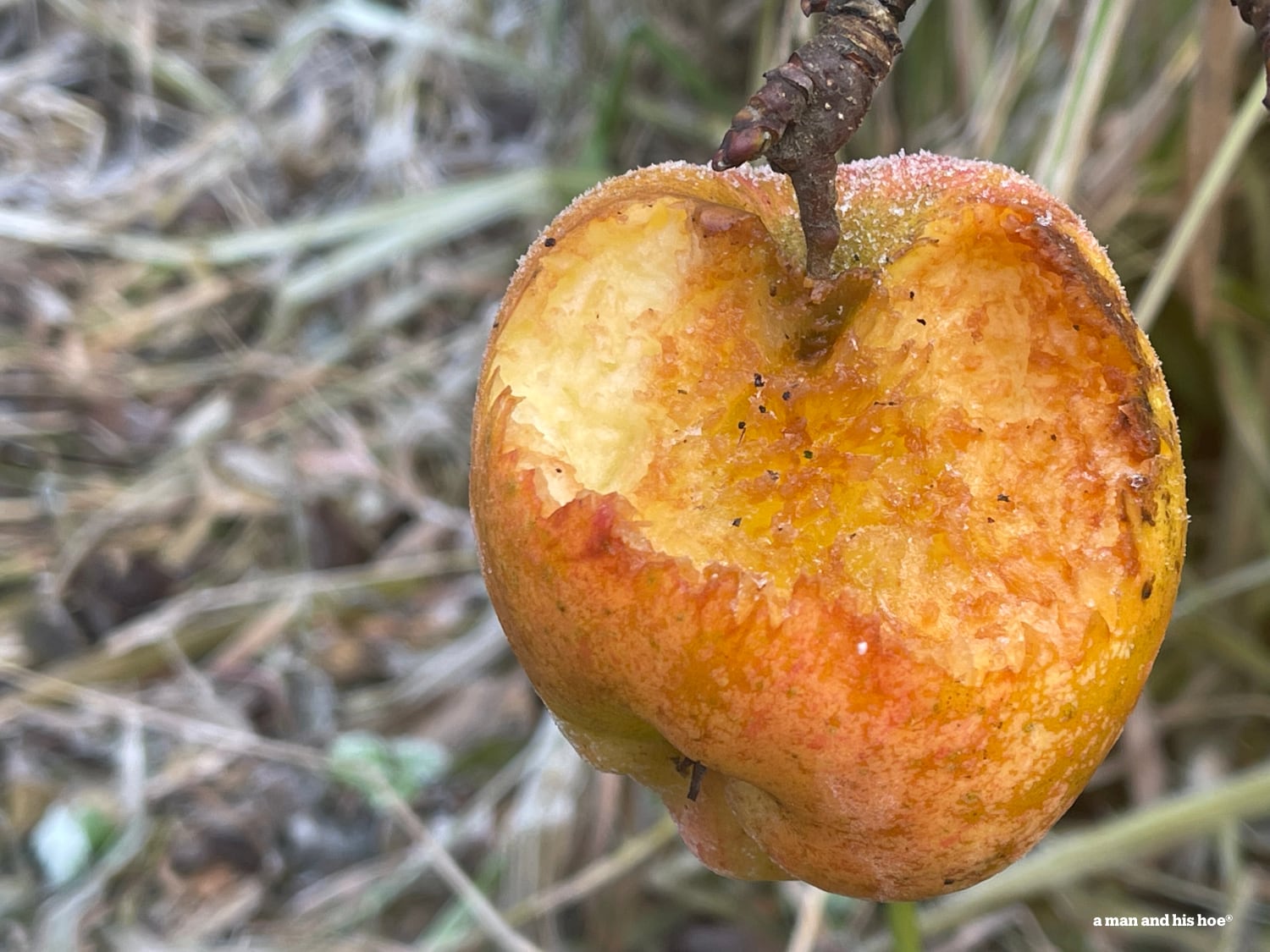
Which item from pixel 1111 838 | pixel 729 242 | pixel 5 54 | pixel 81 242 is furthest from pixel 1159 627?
pixel 5 54

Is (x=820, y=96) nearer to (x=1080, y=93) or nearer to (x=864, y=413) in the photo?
(x=864, y=413)

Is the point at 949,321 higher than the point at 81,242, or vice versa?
the point at 949,321

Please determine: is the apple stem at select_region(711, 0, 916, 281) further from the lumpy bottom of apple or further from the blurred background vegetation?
the blurred background vegetation

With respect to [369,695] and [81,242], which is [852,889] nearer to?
[369,695]

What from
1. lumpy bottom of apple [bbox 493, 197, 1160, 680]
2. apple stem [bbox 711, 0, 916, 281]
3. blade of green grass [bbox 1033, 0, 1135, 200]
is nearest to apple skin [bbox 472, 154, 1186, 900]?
lumpy bottom of apple [bbox 493, 197, 1160, 680]

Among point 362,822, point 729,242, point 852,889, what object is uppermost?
point 729,242

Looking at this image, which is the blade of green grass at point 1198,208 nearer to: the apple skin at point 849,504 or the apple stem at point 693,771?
the apple skin at point 849,504

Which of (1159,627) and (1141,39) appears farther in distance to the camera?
(1141,39)
